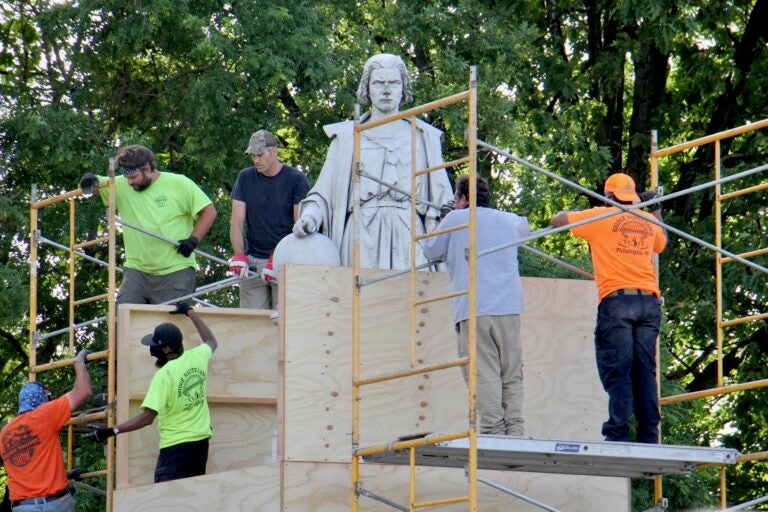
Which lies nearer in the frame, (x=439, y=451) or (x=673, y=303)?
(x=439, y=451)

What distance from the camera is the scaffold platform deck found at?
36.9ft

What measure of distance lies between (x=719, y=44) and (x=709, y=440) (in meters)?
5.06

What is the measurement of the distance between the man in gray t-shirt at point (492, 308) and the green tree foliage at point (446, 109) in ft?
25.8

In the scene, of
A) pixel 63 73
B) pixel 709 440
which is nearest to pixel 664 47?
pixel 709 440

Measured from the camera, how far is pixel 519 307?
1192cm

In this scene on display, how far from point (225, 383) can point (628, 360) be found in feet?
11.2

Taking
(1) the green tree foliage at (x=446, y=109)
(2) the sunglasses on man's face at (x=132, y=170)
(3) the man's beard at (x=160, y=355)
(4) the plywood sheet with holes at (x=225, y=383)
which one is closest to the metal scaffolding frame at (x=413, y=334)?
(3) the man's beard at (x=160, y=355)

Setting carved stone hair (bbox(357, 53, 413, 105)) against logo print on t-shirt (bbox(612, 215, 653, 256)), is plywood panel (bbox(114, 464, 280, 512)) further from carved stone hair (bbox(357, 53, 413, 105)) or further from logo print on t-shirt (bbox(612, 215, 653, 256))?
carved stone hair (bbox(357, 53, 413, 105))

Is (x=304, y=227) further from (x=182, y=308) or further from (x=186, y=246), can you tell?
(x=186, y=246)

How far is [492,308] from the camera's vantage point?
11.8 metres

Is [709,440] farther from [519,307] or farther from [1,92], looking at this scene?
[519,307]

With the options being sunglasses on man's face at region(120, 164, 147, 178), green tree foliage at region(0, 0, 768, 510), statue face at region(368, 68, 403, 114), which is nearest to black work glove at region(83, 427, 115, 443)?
sunglasses on man's face at region(120, 164, 147, 178)

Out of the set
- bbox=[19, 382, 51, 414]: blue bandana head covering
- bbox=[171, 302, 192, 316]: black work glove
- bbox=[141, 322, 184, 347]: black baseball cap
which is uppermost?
bbox=[171, 302, 192, 316]: black work glove

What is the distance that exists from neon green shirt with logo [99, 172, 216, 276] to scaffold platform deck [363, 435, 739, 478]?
2.99m
